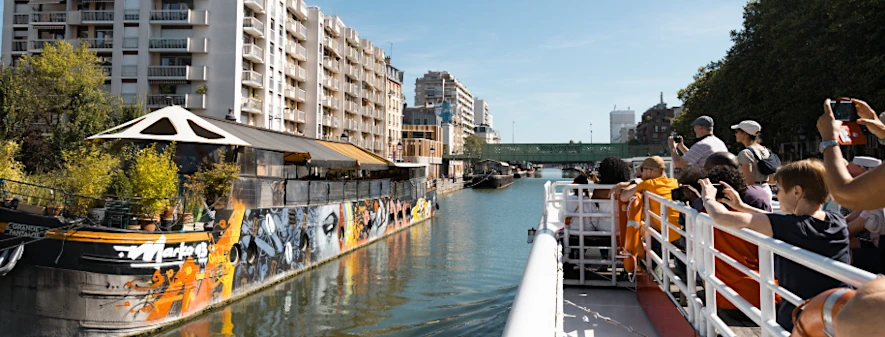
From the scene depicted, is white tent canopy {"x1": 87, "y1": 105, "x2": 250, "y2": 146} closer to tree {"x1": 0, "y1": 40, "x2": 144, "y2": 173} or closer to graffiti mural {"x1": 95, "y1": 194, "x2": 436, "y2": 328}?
graffiti mural {"x1": 95, "y1": 194, "x2": 436, "y2": 328}

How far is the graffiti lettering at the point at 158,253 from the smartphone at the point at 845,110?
34.3 ft

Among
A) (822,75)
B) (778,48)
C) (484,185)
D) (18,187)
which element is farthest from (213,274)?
(484,185)

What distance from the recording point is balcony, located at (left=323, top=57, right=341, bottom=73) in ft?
157

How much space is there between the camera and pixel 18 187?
10.8 m

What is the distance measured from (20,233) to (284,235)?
20.8 feet

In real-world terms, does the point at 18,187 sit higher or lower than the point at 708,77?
lower

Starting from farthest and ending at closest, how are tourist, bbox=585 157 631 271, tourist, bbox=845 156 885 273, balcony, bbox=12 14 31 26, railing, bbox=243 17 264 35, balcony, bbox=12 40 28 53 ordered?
1. balcony, bbox=12 14 31 26
2. balcony, bbox=12 40 28 53
3. railing, bbox=243 17 264 35
4. tourist, bbox=585 157 631 271
5. tourist, bbox=845 156 885 273

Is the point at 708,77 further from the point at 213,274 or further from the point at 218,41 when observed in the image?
the point at 213,274

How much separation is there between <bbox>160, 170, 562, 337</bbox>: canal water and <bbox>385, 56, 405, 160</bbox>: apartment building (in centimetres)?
4568

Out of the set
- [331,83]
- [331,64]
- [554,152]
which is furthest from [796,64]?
[554,152]

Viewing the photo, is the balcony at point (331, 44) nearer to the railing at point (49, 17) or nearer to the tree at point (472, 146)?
the railing at point (49, 17)

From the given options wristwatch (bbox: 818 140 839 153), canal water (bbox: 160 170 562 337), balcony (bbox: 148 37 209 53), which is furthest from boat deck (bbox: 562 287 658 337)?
balcony (bbox: 148 37 209 53)

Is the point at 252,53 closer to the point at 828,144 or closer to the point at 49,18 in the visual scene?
the point at 49,18

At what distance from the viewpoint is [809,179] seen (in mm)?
2854
